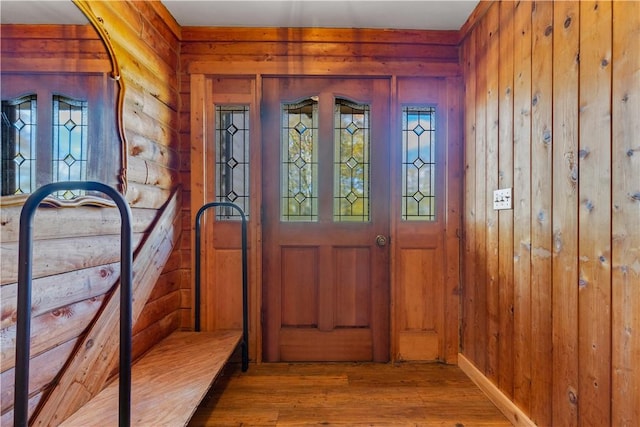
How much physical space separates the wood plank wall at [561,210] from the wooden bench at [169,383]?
1.60 m

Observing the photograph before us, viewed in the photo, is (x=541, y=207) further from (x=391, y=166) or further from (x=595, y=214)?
(x=391, y=166)

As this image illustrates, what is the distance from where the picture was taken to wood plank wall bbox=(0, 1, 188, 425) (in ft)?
3.45

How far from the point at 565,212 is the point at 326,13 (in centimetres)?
187

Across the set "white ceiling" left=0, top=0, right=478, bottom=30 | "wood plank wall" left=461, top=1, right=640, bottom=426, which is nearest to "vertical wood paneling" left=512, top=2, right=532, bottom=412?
"wood plank wall" left=461, top=1, right=640, bottom=426

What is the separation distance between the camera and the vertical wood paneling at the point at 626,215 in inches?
39.4

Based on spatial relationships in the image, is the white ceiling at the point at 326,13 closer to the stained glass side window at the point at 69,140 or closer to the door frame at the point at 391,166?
the door frame at the point at 391,166

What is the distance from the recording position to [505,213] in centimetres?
168

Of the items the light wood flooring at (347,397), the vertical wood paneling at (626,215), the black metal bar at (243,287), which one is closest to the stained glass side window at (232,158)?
the black metal bar at (243,287)

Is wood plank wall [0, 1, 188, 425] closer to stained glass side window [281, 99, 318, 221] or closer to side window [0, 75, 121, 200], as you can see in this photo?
side window [0, 75, 121, 200]

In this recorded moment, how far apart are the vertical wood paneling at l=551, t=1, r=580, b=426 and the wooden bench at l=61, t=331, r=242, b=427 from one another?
1.59 m

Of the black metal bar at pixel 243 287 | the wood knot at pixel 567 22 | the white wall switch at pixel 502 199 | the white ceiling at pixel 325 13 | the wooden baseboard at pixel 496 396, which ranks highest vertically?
the white ceiling at pixel 325 13

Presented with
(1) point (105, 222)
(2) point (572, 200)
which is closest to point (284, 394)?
(1) point (105, 222)

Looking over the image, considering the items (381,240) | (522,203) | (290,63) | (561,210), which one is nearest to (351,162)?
(381,240)

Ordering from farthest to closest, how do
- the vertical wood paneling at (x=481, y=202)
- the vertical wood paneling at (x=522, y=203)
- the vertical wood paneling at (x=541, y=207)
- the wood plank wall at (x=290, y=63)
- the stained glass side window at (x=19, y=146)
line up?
the wood plank wall at (x=290, y=63)
the vertical wood paneling at (x=481, y=202)
the vertical wood paneling at (x=522, y=203)
the vertical wood paneling at (x=541, y=207)
the stained glass side window at (x=19, y=146)
